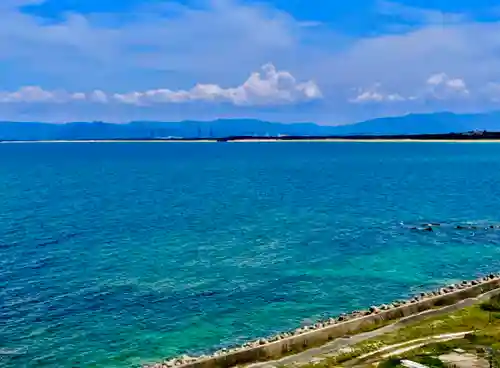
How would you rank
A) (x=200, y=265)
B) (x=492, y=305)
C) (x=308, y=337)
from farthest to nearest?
(x=200, y=265), (x=492, y=305), (x=308, y=337)

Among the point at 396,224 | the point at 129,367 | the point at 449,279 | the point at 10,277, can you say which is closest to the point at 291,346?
the point at 129,367

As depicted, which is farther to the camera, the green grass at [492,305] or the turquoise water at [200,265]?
the turquoise water at [200,265]

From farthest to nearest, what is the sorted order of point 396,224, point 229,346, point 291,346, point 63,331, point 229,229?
point 396,224, point 229,229, point 63,331, point 229,346, point 291,346

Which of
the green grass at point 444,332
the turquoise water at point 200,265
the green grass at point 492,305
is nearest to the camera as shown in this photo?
the green grass at point 444,332

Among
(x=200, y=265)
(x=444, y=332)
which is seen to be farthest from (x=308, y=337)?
(x=200, y=265)

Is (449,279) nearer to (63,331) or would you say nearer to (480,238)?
(480,238)

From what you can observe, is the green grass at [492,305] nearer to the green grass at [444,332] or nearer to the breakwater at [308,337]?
the green grass at [444,332]

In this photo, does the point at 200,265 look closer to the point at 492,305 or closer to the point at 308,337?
the point at 308,337

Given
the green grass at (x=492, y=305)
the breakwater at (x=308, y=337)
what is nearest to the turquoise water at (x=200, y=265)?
the breakwater at (x=308, y=337)

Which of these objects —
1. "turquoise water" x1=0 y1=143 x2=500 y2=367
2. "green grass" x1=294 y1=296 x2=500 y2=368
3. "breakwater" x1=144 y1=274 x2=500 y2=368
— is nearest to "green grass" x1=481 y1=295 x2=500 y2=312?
"green grass" x1=294 y1=296 x2=500 y2=368

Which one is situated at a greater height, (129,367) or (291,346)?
(291,346)

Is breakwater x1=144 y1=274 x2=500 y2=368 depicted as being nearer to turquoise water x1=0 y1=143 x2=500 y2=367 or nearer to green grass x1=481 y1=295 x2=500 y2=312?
green grass x1=481 y1=295 x2=500 y2=312
